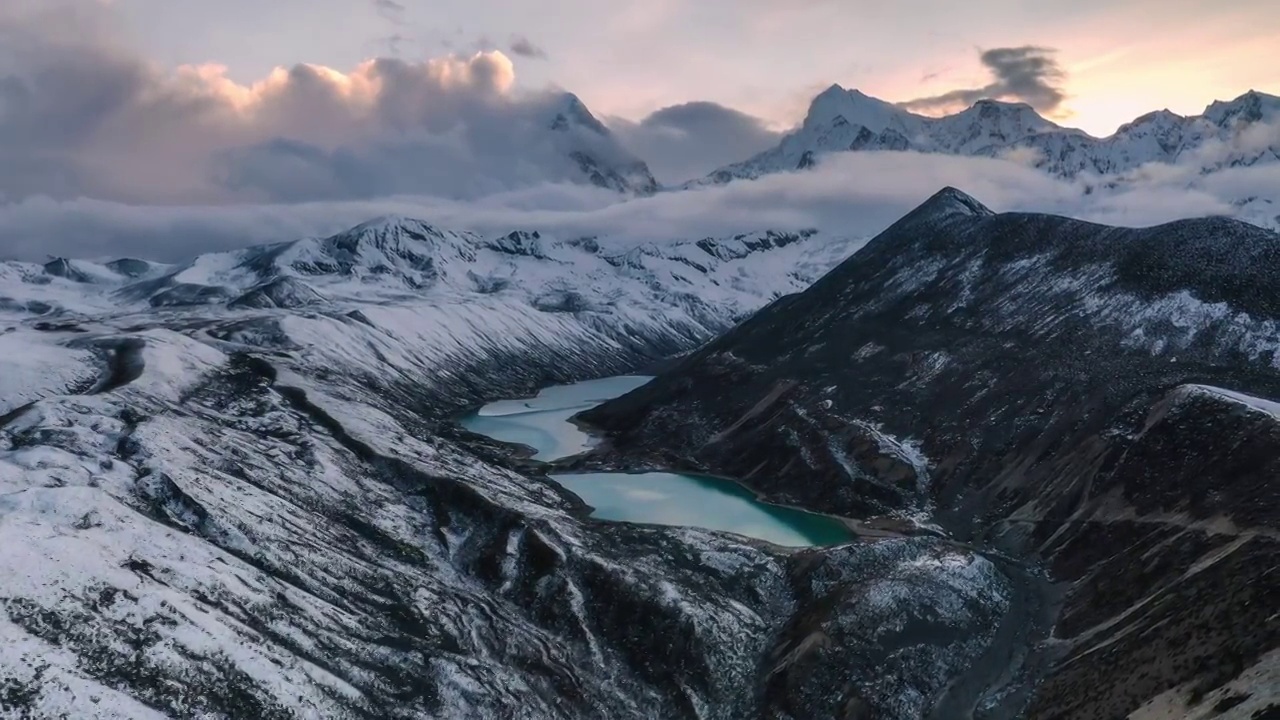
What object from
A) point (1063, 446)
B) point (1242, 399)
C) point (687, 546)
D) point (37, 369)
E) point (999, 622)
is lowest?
point (999, 622)

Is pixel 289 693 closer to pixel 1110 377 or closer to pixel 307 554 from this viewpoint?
pixel 307 554

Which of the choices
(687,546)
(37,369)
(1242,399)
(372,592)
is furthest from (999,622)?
(37,369)

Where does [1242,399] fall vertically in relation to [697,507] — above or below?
above

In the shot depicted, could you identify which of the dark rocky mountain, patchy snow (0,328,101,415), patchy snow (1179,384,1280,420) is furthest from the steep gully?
patchy snow (0,328,101,415)

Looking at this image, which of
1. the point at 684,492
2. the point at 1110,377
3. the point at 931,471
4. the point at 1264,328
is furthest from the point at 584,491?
the point at 1264,328

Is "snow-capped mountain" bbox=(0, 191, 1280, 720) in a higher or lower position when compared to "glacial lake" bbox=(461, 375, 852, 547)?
higher

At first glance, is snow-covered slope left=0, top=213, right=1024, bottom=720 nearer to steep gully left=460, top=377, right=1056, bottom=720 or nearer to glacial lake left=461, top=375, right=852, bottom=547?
steep gully left=460, top=377, right=1056, bottom=720

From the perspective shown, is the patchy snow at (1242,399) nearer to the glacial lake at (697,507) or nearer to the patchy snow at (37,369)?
the glacial lake at (697,507)

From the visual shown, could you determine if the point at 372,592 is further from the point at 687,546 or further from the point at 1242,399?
the point at 1242,399
